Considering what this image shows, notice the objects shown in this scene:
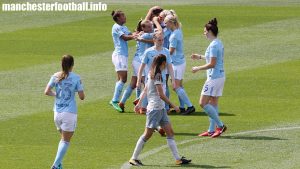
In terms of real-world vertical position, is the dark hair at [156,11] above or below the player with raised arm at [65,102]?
above

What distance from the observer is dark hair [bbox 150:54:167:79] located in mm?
19281

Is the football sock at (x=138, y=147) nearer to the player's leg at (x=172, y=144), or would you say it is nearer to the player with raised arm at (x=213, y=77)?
the player's leg at (x=172, y=144)

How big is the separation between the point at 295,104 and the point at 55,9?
24583mm

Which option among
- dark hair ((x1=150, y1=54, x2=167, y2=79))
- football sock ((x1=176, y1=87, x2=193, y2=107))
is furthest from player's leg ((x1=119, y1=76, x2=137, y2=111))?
dark hair ((x1=150, y1=54, x2=167, y2=79))

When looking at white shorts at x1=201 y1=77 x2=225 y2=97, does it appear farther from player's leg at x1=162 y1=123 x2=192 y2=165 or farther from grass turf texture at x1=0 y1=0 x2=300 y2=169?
player's leg at x1=162 y1=123 x2=192 y2=165

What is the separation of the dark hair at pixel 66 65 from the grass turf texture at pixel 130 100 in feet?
5.96

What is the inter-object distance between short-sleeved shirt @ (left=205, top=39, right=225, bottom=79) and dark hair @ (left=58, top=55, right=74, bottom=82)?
4205mm

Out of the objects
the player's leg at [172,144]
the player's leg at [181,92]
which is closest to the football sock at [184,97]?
the player's leg at [181,92]

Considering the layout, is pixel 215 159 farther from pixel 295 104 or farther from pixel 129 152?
pixel 295 104

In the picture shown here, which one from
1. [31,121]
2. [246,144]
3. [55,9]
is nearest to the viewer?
[246,144]

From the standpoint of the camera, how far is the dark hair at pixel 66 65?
18594mm

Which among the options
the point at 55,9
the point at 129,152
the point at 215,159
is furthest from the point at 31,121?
the point at 55,9

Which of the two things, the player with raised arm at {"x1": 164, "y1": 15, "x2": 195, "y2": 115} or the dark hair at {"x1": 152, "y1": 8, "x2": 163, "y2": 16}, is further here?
the dark hair at {"x1": 152, "y1": 8, "x2": 163, "y2": 16}

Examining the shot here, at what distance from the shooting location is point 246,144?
70.6 ft
